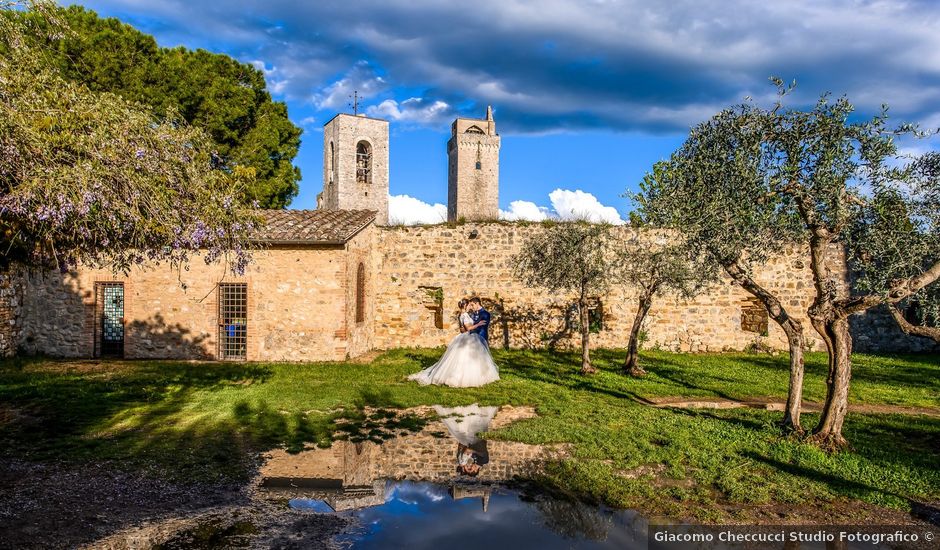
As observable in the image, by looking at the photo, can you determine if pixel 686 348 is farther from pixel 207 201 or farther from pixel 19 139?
pixel 19 139

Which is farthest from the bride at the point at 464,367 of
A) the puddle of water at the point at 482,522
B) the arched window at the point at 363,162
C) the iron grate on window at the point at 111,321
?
the arched window at the point at 363,162

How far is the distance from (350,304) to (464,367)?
493cm

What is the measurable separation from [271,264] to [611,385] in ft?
32.0

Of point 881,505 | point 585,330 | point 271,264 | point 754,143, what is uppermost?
point 754,143

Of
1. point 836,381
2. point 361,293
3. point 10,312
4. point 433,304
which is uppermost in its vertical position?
point 361,293

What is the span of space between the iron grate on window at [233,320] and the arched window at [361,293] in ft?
10.3

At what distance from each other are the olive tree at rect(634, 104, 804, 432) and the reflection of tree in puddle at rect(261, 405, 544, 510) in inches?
154

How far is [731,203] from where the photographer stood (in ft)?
26.5

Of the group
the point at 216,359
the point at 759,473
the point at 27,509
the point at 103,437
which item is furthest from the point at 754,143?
the point at 216,359

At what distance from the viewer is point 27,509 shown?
225 inches

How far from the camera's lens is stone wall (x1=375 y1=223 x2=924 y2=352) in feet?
62.4

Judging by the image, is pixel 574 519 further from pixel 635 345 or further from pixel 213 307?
pixel 213 307

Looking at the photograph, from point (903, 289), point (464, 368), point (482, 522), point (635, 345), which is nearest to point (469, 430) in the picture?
point (482, 522)

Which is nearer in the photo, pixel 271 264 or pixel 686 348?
pixel 271 264
